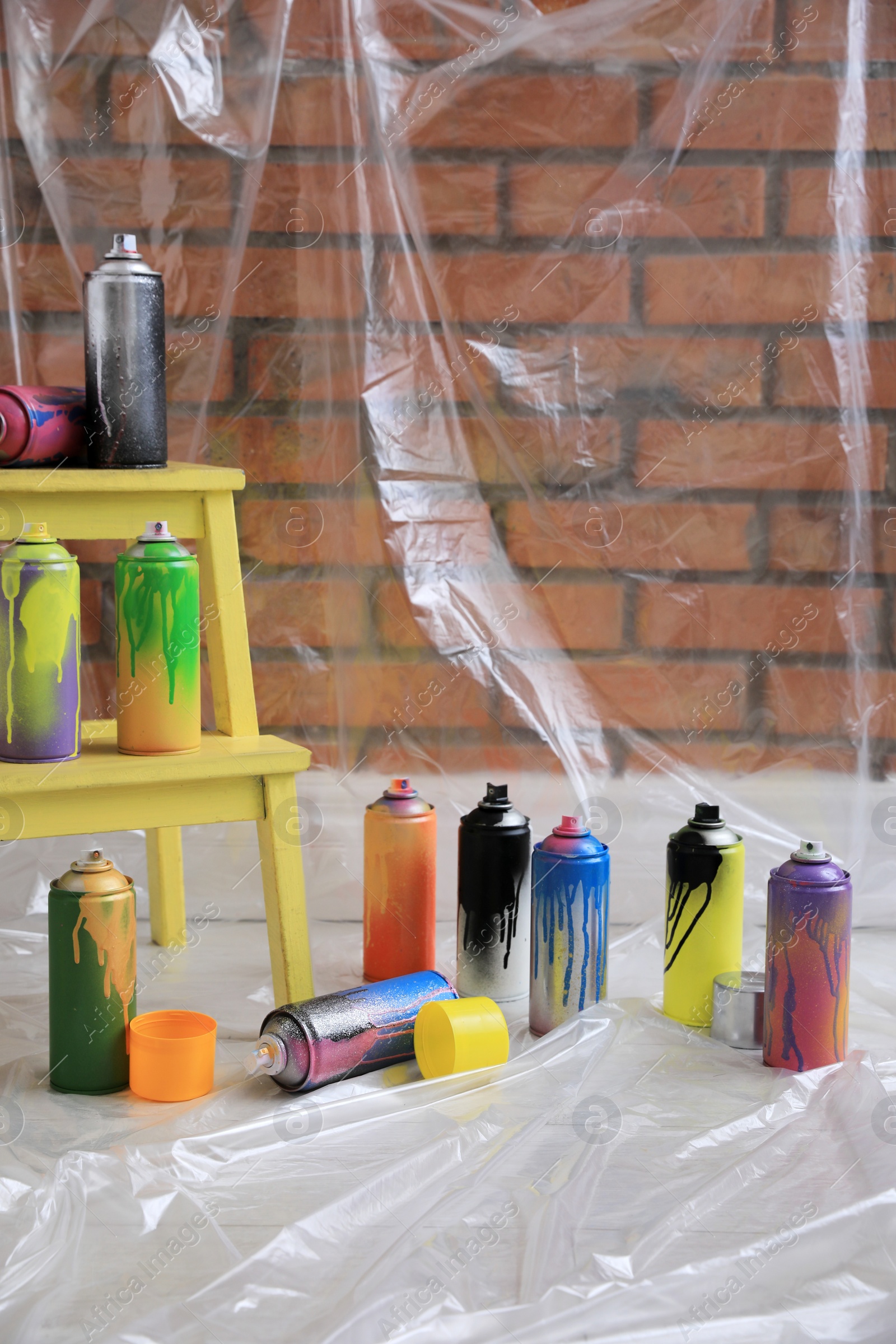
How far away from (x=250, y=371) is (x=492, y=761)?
523 millimetres

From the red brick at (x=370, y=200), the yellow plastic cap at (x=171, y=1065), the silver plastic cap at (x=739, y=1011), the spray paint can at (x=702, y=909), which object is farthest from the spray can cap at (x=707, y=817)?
the red brick at (x=370, y=200)

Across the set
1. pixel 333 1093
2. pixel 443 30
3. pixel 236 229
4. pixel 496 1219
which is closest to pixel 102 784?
pixel 333 1093

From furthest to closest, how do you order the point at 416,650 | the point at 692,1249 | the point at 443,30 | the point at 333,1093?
the point at 416,650 < the point at 443,30 < the point at 333,1093 < the point at 692,1249

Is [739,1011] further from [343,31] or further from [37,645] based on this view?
[343,31]

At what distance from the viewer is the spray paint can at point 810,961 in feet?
3.63

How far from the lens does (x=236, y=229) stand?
56.6 inches

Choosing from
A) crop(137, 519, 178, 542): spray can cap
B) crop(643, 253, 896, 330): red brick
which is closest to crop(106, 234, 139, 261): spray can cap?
crop(137, 519, 178, 542): spray can cap

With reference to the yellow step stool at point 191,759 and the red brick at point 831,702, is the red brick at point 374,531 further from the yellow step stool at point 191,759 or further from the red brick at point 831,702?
the red brick at point 831,702

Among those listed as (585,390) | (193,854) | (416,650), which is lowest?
(193,854)

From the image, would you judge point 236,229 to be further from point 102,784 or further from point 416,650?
point 102,784

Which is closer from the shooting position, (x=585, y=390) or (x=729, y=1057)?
(x=729, y=1057)

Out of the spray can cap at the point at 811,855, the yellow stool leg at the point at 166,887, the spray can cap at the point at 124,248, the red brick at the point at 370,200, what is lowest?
the yellow stool leg at the point at 166,887

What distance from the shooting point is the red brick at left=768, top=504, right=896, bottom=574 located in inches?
58.3

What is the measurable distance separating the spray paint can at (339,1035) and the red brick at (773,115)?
36.9 inches
